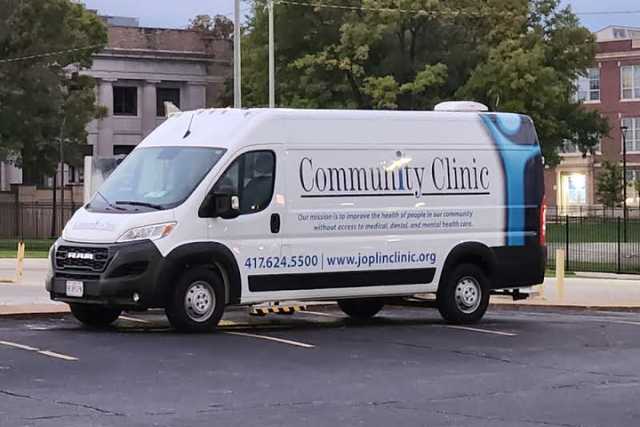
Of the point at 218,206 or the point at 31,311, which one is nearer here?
the point at 218,206

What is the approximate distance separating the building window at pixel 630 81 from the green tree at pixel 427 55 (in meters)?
30.2

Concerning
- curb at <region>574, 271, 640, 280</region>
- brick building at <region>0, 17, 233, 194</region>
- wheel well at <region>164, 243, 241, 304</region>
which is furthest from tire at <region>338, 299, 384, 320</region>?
brick building at <region>0, 17, 233, 194</region>

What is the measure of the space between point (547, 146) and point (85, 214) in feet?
145

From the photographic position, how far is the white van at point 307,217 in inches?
607

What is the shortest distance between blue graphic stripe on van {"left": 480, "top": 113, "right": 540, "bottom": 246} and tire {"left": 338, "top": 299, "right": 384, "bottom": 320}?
7.31 feet

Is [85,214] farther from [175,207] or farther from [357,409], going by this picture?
[357,409]

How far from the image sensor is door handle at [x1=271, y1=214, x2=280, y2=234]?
16125 millimetres

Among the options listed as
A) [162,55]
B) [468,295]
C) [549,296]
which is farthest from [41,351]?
[162,55]

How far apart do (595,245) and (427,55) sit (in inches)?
653

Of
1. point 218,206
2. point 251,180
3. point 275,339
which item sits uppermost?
point 251,180

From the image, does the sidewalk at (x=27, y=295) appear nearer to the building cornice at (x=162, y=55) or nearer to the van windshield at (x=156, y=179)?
the van windshield at (x=156, y=179)

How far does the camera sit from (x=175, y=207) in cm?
1544

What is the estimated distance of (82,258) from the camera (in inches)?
611

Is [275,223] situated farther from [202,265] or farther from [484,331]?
[484,331]
